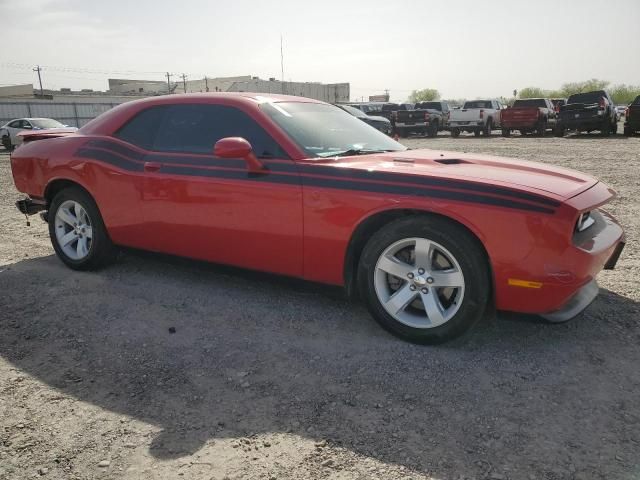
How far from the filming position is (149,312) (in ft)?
12.2

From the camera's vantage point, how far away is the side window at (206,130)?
3.56 metres

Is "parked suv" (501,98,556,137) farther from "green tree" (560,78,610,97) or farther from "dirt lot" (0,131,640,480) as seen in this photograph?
"green tree" (560,78,610,97)

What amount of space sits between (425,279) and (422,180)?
1.94ft

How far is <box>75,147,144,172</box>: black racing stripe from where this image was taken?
4.07 m

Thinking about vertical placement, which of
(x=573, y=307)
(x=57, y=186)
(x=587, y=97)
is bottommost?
(x=573, y=307)

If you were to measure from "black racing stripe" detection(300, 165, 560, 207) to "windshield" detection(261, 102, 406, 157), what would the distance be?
23 cm

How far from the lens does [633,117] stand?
1908cm

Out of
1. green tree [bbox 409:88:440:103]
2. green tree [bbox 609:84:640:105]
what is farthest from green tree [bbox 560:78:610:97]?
green tree [bbox 409:88:440:103]

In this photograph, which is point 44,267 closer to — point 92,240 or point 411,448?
point 92,240

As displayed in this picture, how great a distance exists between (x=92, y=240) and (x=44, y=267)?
719mm

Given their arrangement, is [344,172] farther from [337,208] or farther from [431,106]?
[431,106]

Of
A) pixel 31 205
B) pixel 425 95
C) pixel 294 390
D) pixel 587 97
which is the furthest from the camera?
pixel 425 95

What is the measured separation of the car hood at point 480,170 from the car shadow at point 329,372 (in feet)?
2.58

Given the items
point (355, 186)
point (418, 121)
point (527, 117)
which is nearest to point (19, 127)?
point (418, 121)
